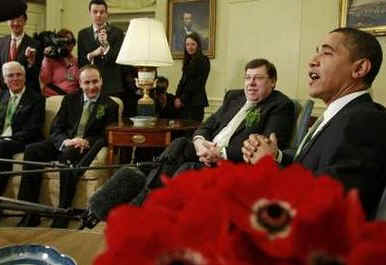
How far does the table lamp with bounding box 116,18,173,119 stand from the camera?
3.13 meters

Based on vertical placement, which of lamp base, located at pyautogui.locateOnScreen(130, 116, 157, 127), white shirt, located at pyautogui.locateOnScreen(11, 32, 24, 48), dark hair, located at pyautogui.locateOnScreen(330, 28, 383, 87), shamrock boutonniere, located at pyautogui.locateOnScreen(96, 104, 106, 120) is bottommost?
lamp base, located at pyautogui.locateOnScreen(130, 116, 157, 127)

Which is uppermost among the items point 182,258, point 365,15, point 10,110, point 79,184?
point 365,15

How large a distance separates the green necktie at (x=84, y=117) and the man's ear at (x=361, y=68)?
7.06 feet

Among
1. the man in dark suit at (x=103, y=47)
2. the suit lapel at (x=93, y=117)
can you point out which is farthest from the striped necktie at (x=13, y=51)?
the suit lapel at (x=93, y=117)

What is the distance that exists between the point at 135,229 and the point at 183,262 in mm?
43

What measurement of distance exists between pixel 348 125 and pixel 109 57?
105 inches

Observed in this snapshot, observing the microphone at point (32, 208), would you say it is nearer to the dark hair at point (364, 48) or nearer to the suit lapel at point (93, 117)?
the dark hair at point (364, 48)

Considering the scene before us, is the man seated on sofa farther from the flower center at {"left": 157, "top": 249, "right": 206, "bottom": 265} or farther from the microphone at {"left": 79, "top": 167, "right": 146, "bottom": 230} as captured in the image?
the flower center at {"left": 157, "top": 249, "right": 206, "bottom": 265}

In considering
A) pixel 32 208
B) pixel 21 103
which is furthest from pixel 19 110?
pixel 32 208

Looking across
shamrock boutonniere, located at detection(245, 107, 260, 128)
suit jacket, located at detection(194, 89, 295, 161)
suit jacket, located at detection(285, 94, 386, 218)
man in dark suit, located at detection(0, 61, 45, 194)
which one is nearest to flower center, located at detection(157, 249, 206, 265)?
suit jacket, located at detection(285, 94, 386, 218)

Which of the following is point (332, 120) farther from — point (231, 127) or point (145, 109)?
point (145, 109)

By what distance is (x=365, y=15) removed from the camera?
3.70 metres

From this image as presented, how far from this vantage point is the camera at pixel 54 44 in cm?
370

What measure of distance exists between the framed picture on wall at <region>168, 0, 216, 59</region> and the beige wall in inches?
2.8
